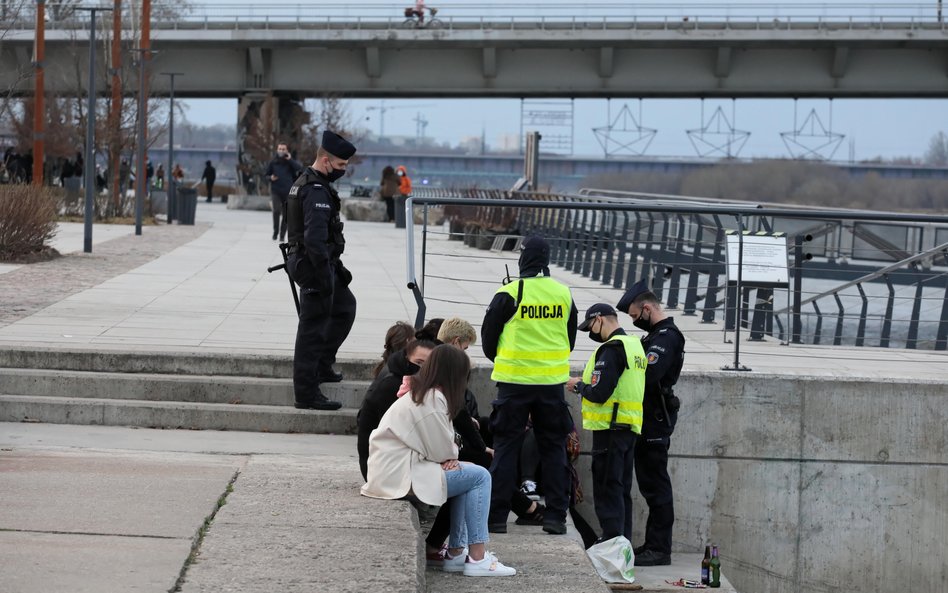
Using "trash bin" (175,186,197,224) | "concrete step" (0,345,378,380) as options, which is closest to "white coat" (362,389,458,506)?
"concrete step" (0,345,378,380)

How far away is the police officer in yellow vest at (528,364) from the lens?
8336 millimetres

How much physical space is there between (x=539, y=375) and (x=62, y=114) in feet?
154

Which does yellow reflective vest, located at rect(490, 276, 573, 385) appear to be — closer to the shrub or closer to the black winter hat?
the black winter hat

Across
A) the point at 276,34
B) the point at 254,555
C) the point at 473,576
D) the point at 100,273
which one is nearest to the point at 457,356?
the point at 473,576

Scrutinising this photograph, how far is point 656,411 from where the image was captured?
30.8 ft

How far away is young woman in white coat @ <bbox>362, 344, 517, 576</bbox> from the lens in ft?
23.4

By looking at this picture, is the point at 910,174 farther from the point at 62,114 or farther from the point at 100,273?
the point at 100,273

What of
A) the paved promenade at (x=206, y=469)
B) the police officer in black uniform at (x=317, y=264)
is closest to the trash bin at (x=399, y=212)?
the paved promenade at (x=206, y=469)

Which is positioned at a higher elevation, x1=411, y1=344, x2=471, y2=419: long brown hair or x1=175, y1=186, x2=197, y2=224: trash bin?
x1=175, y1=186, x2=197, y2=224: trash bin

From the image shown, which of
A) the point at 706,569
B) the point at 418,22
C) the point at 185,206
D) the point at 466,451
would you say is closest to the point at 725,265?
the point at 706,569

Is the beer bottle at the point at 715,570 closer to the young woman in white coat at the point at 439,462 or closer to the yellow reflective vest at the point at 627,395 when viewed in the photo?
the yellow reflective vest at the point at 627,395

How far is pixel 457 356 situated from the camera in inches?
283

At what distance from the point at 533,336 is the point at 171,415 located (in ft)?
9.88

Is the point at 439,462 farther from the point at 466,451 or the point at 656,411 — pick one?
the point at 656,411
